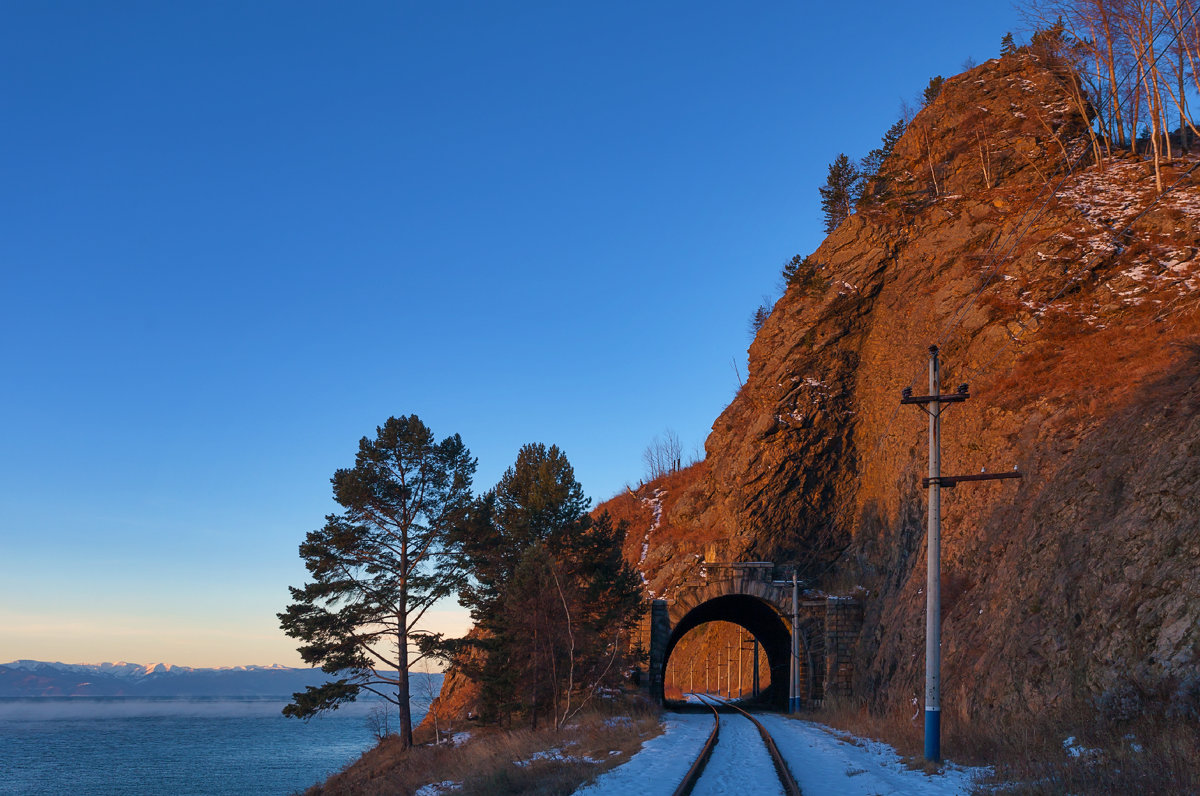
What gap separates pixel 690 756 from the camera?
15.7 metres

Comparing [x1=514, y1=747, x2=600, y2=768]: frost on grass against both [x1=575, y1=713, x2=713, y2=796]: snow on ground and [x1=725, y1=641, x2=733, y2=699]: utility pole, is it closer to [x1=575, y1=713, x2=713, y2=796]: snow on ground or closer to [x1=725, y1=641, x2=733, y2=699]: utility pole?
[x1=575, y1=713, x2=713, y2=796]: snow on ground

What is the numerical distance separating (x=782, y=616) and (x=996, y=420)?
17.8m

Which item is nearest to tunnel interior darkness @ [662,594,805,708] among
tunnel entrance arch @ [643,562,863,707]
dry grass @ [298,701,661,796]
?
tunnel entrance arch @ [643,562,863,707]

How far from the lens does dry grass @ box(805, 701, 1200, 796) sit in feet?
28.1

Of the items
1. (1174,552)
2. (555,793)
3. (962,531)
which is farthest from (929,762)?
(962,531)

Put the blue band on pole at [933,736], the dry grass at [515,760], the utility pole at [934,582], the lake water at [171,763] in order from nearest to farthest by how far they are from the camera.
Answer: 1. the dry grass at [515,760]
2. the blue band on pole at [933,736]
3. the utility pole at [934,582]
4. the lake water at [171,763]

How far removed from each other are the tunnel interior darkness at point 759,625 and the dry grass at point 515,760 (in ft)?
33.3

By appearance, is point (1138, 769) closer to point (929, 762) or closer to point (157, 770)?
point (929, 762)

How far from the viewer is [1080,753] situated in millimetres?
11148

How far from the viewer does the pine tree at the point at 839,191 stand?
47562 mm

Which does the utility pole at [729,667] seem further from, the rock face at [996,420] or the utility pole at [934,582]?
the utility pole at [934,582]

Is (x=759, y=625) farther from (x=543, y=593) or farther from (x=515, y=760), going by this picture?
(x=515, y=760)

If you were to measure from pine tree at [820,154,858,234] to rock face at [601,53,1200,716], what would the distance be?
3.12 m

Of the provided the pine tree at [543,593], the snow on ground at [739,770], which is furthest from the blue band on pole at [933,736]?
the pine tree at [543,593]
